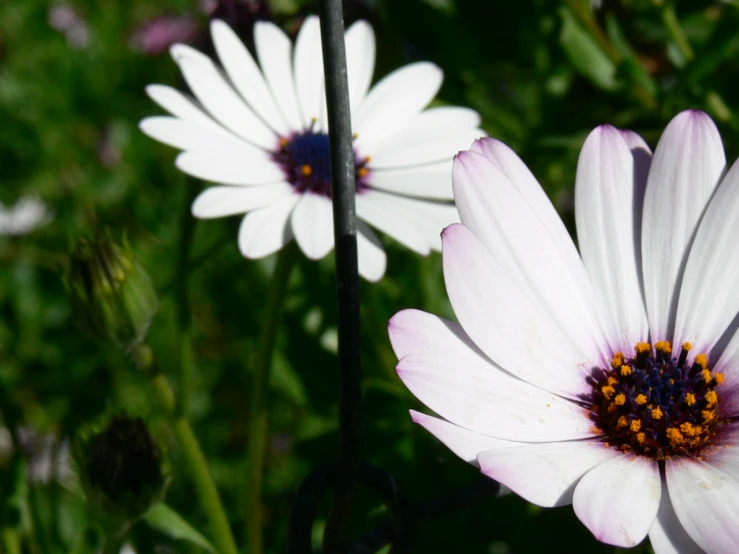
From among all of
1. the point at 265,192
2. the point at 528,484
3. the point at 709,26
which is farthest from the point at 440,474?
the point at 709,26

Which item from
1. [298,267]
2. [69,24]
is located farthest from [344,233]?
[69,24]

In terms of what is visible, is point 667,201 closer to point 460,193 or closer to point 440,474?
point 460,193

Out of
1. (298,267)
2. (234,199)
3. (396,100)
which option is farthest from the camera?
(298,267)

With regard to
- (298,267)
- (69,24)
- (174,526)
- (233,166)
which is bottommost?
(174,526)

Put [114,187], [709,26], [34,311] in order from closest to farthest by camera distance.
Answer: [709,26] → [34,311] → [114,187]

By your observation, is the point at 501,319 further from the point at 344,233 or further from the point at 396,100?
the point at 396,100

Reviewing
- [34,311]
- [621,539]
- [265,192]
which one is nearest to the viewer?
[621,539]
